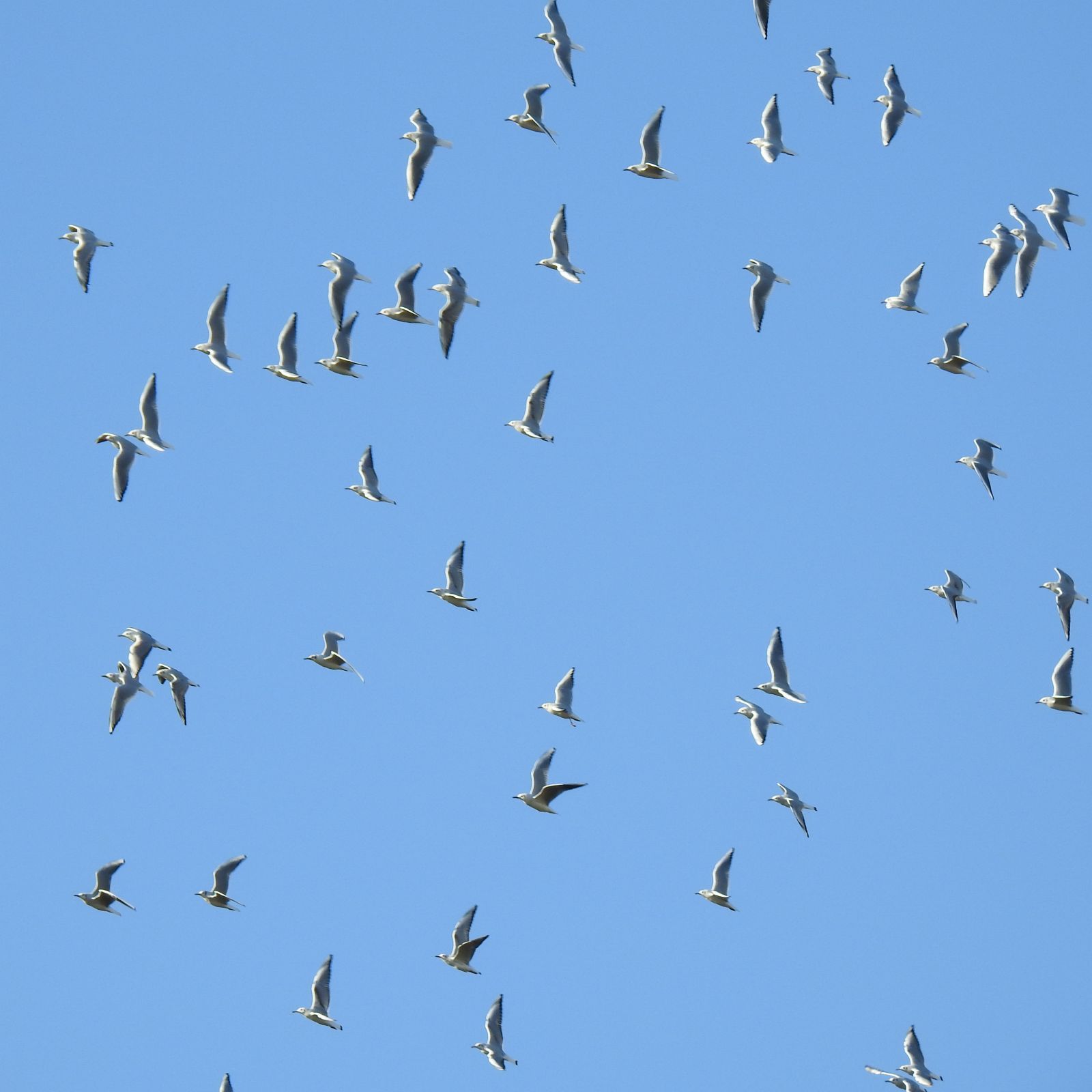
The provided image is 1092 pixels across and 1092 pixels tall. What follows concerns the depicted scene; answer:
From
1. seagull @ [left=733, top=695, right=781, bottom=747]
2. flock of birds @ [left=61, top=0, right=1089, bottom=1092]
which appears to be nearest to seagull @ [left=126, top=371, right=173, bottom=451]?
flock of birds @ [left=61, top=0, right=1089, bottom=1092]

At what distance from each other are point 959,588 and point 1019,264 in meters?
6.97

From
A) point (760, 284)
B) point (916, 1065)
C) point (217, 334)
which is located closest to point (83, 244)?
point (217, 334)

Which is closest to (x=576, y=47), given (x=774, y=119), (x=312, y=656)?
(x=774, y=119)

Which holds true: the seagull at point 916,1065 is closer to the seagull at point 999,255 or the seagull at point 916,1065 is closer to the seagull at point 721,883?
the seagull at point 721,883

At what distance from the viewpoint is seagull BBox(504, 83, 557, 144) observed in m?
45.6

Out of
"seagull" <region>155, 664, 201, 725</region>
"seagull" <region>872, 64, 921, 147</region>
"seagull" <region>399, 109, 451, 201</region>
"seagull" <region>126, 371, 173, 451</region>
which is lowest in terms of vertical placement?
"seagull" <region>155, 664, 201, 725</region>

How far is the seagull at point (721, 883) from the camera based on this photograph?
45844 millimetres

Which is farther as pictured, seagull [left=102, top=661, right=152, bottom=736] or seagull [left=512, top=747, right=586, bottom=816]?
seagull [left=102, top=661, right=152, bottom=736]

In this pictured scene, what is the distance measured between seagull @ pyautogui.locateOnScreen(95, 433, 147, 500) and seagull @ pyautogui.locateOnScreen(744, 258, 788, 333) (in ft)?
38.0

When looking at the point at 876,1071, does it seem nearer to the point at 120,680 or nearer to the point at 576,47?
the point at 120,680

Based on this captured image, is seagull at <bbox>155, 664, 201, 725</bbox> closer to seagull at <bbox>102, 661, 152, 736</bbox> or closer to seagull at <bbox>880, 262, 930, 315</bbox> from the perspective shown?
seagull at <bbox>102, 661, 152, 736</bbox>

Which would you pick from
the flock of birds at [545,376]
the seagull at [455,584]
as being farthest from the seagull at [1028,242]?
the seagull at [455,584]

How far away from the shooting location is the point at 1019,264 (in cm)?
4522

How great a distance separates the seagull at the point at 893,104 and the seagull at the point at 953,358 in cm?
389
